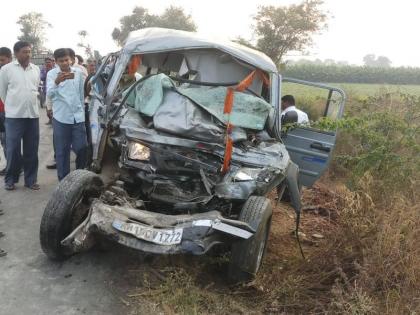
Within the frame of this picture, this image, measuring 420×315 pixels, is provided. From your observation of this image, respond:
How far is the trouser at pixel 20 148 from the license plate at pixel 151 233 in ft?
9.89

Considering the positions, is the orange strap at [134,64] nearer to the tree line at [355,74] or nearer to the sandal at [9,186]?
the sandal at [9,186]

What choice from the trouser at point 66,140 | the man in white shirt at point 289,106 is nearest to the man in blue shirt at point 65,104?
the trouser at point 66,140

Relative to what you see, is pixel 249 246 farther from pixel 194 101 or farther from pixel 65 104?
pixel 65 104

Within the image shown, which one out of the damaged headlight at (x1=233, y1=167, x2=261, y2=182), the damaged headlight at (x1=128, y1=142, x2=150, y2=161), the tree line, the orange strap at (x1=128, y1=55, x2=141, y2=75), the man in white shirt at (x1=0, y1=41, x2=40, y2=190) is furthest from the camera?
the tree line

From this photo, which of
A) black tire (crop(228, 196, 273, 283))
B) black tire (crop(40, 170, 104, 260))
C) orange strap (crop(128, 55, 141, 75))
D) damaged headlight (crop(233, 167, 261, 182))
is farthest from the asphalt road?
orange strap (crop(128, 55, 141, 75))

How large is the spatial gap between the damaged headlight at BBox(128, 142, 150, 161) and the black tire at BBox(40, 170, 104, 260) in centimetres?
38

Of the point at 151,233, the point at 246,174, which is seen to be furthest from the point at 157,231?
the point at 246,174

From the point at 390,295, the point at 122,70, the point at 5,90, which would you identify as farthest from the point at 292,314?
the point at 5,90

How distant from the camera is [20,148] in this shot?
221 inches

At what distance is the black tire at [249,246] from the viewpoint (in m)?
3.26

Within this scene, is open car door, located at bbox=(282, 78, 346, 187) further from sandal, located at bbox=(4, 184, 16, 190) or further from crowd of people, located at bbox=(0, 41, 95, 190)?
sandal, located at bbox=(4, 184, 16, 190)

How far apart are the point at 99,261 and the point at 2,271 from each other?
79cm

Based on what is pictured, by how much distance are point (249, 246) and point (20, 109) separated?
3.67 metres

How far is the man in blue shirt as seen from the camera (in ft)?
17.4
